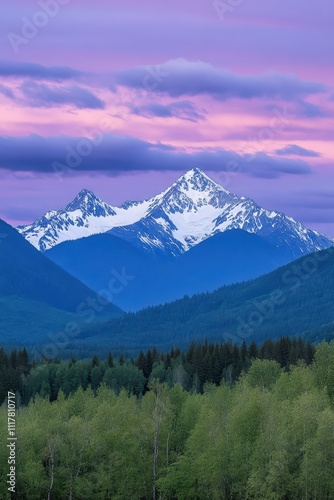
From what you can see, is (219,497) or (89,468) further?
(89,468)

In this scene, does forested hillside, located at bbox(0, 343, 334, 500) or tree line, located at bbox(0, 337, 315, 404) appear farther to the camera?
tree line, located at bbox(0, 337, 315, 404)

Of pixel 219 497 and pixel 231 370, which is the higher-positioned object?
pixel 231 370

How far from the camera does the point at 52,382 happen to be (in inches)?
6895

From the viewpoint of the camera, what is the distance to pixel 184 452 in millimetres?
99625

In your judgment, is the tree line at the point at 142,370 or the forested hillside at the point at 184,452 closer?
the forested hillside at the point at 184,452

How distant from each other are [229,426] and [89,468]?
52.7 ft

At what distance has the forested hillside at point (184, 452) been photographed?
284 feet

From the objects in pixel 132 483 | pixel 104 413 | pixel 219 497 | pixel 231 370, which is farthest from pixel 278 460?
pixel 231 370

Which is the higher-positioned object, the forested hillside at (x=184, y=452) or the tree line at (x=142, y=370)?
the tree line at (x=142, y=370)

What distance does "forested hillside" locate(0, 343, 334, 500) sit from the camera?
8656 centimetres

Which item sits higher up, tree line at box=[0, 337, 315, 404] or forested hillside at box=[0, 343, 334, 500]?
tree line at box=[0, 337, 315, 404]

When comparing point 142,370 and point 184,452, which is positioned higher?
point 142,370

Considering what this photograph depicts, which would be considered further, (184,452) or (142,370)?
(142,370)

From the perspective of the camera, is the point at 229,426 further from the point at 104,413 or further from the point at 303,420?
the point at 104,413
